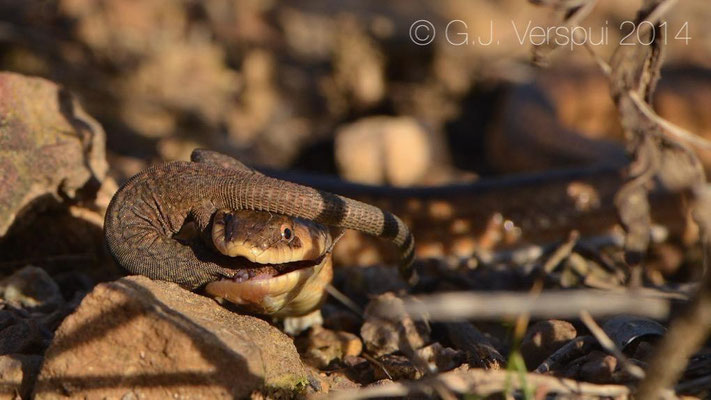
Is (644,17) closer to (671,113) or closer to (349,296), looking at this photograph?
(349,296)

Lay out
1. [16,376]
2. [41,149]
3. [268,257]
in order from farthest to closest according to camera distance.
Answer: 1. [41,149]
2. [268,257]
3. [16,376]

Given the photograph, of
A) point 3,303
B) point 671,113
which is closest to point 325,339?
point 3,303

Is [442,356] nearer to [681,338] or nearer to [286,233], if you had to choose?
[286,233]

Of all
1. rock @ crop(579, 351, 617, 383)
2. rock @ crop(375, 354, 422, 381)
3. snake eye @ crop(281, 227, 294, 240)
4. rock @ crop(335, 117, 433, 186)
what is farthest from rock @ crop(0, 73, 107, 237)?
rock @ crop(335, 117, 433, 186)

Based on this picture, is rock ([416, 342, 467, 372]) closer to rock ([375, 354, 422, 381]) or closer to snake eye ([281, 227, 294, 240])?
rock ([375, 354, 422, 381])

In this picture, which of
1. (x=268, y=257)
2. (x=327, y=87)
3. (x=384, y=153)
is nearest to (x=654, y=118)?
(x=268, y=257)

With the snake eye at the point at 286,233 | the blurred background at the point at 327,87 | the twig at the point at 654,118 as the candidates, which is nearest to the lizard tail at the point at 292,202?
the snake eye at the point at 286,233
